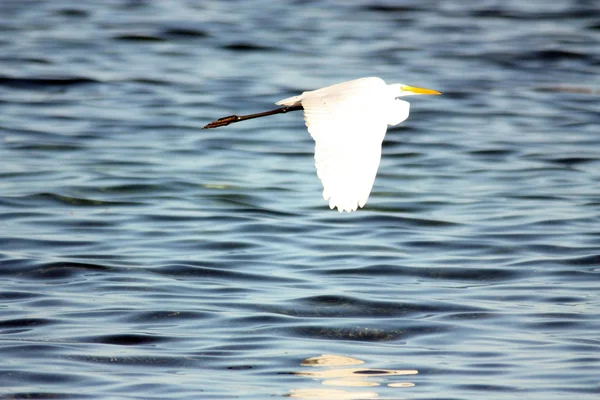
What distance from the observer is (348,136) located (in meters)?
3.82

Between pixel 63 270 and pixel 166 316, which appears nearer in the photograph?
pixel 166 316

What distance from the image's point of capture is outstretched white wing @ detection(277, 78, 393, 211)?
138 inches

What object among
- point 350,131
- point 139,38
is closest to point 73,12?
point 139,38

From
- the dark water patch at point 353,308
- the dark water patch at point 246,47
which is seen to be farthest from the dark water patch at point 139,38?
the dark water patch at point 353,308

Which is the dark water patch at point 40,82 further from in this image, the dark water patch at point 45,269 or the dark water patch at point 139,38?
the dark water patch at point 45,269

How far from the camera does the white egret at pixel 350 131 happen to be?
3508 millimetres

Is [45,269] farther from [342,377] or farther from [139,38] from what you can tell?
[139,38]

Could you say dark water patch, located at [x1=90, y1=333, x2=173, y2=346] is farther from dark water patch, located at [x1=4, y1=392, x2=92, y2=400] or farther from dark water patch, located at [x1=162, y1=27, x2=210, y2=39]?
dark water patch, located at [x1=162, y1=27, x2=210, y2=39]

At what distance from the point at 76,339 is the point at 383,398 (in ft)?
4.50

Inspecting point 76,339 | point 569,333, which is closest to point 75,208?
point 76,339

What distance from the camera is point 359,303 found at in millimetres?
5090

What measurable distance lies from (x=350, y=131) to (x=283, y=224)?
109 inches

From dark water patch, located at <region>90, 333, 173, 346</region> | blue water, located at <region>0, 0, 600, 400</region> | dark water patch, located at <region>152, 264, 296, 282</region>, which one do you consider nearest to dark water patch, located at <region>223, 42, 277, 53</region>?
blue water, located at <region>0, 0, 600, 400</region>

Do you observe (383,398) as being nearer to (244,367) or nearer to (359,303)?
(244,367)
